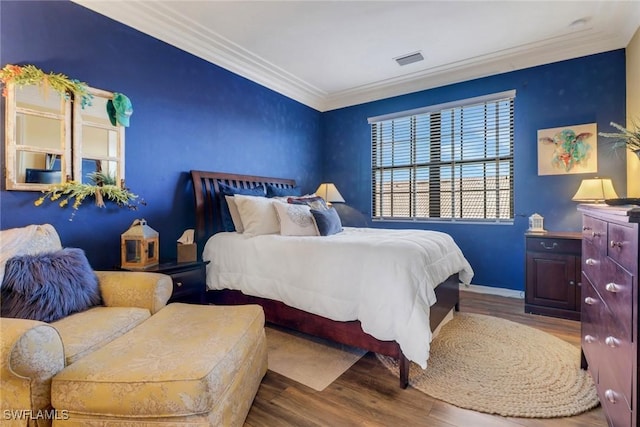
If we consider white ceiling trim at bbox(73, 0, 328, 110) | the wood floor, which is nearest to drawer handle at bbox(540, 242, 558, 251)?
the wood floor

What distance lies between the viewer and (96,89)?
2.45 metres

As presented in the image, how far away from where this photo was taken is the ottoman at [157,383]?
3.83ft

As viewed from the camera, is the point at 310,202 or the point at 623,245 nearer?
the point at 623,245

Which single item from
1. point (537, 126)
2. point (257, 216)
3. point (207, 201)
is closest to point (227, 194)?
point (207, 201)

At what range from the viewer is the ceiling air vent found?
3.53 m

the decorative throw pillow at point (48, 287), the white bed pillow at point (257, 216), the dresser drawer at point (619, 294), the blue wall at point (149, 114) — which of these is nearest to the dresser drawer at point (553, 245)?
the dresser drawer at point (619, 294)

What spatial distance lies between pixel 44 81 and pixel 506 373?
12.2 ft

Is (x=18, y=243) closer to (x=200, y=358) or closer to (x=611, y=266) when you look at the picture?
(x=200, y=358)

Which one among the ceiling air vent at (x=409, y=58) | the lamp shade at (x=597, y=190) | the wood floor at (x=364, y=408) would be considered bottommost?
the wood floor at (x=364, y=408)

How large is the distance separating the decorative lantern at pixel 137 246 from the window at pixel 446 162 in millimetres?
3152

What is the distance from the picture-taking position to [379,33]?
3080 millimetres

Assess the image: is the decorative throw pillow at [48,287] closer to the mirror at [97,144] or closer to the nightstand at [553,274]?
the mirror at [97,144]

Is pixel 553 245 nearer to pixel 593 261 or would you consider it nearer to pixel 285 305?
pixel 593 261

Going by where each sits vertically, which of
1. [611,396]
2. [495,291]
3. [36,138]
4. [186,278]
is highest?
[36,138]
